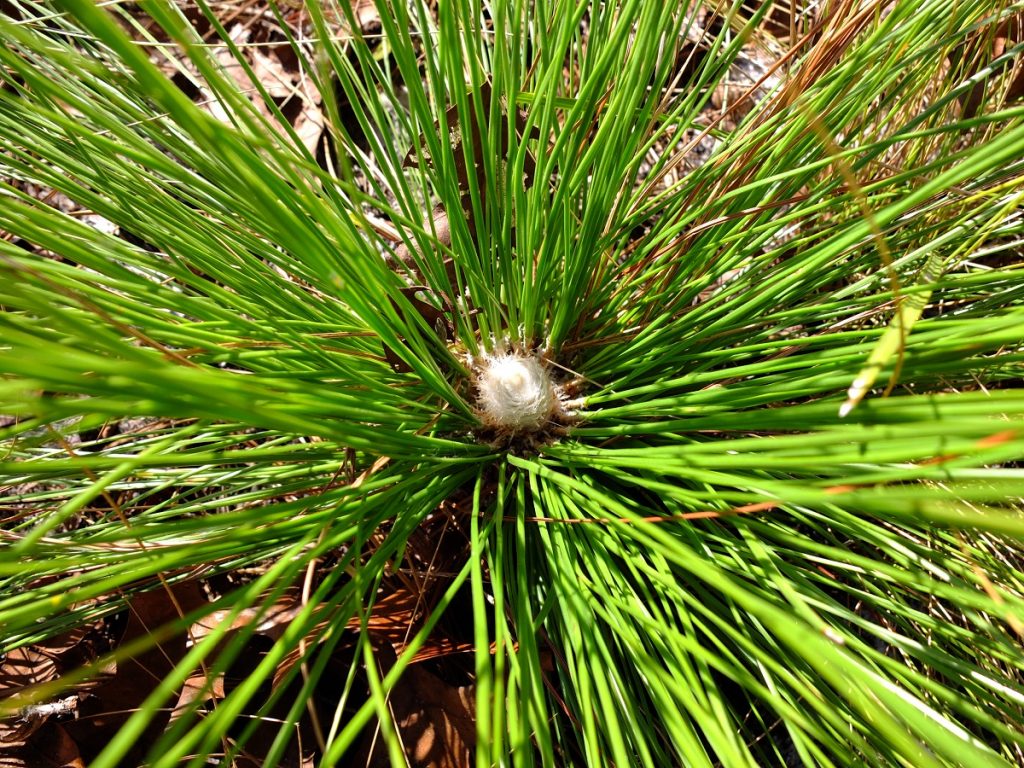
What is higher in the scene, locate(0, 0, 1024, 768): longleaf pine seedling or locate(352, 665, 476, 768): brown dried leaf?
locate(0, 0, 1024, 768): longleaf pine seedling

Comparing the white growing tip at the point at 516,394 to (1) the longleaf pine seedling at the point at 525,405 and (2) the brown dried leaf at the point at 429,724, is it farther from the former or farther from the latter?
(2) the brown dried leaf at the point at 429,724

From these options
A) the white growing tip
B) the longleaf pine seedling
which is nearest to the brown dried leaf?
the longleaf pine seedling

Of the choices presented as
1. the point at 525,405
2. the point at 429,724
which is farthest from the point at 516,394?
the point at 429,724

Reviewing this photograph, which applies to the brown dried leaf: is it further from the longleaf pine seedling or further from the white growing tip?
the white growing tip

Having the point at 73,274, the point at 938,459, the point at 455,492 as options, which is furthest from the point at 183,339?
the point at 938,459

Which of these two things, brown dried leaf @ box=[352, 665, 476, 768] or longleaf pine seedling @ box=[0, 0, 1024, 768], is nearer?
longleaf pine seedling @ box=[0, 0, 1024, 768]

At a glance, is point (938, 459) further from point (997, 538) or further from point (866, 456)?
point (997, 538)

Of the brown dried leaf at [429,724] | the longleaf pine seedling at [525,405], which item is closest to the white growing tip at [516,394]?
the longleaf pine seedling at [525,405]
